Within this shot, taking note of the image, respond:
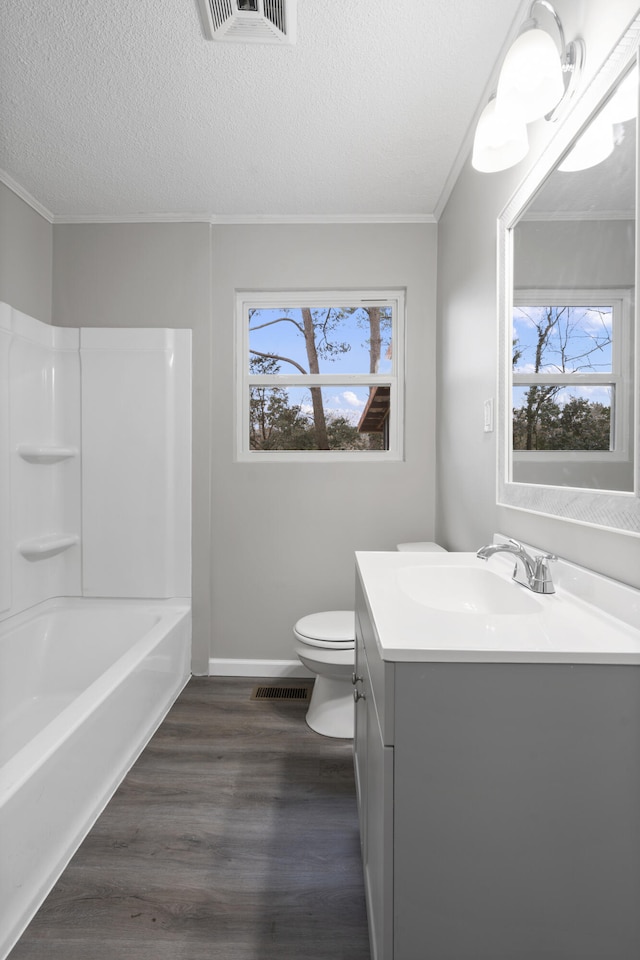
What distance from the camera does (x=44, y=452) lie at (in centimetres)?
253

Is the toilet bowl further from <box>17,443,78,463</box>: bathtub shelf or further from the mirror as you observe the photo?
<box>17,443,78,463</box>: bathtub shelf

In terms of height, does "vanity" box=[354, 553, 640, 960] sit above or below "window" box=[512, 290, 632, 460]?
below

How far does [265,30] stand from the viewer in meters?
1.58

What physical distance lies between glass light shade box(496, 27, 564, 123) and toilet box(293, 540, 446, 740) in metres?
1.44

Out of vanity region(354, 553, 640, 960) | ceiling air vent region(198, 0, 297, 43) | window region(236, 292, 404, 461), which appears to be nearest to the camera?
vanity region(354, 553, 640, 960)

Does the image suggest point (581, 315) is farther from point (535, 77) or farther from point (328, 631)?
point (328, 631)

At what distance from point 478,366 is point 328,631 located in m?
1.21

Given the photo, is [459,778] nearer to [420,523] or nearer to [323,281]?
[420,523]

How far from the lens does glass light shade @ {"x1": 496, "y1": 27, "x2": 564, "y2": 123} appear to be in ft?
3.77

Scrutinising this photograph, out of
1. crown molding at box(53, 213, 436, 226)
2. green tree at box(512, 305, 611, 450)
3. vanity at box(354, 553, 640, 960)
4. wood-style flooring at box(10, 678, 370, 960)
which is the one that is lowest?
wood-style flooring at box(10, 678, 370, 960)

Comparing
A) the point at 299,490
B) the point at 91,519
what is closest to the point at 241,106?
the point at 299,490

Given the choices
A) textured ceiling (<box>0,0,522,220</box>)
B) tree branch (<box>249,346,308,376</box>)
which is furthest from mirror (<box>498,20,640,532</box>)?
tree branch (<box>249,346,308,376</box>)

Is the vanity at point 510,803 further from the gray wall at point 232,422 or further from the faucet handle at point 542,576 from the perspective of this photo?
the gray wall at point 232,422

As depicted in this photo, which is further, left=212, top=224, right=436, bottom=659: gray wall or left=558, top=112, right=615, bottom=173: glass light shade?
left=212, top=224, right=436, bottom=659: gray wall
